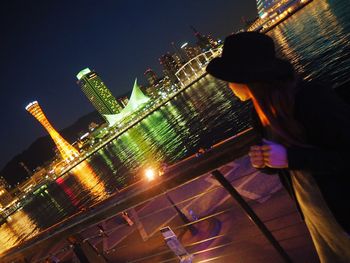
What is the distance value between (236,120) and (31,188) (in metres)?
129

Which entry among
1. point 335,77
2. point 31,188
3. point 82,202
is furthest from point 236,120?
point 31,188

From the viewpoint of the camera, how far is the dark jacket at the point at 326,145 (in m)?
1.33

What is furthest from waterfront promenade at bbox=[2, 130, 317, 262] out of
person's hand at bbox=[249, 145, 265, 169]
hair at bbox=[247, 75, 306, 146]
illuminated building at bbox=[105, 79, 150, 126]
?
illuminated building at bbox=[105, 79, 150, 126]

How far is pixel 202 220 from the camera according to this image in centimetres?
420

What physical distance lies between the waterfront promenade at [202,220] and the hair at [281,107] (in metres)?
0.23

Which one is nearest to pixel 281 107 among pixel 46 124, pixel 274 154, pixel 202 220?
pixel 274 154

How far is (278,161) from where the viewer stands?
1515 millimetres

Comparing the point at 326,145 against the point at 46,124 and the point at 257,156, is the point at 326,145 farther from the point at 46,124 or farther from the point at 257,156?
the point at 46,124

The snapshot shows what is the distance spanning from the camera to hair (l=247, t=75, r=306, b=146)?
1453 mm

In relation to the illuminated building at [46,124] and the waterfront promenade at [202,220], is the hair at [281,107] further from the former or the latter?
the illuminated building at [46,124]

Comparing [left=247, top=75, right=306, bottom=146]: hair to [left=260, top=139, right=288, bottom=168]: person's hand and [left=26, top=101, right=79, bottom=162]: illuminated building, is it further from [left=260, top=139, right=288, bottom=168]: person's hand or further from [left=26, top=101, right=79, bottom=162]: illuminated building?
[left=26, top=101, right=79, bottom=162]: illuminated building

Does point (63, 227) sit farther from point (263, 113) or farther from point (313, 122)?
point (313, 122)

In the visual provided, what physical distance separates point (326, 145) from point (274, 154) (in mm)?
229

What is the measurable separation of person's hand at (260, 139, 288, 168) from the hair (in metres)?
0.06
